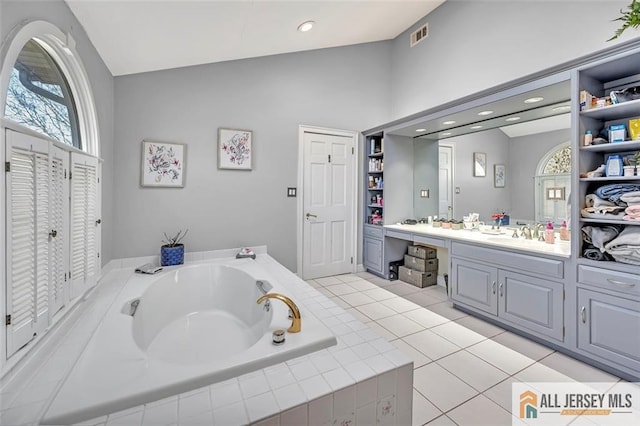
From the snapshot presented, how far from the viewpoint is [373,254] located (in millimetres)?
4051

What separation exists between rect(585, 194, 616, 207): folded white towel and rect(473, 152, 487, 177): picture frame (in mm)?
1362

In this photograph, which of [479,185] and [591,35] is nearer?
[591,35]

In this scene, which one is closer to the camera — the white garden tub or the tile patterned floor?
the white garden tub

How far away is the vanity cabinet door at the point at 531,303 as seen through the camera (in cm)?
206

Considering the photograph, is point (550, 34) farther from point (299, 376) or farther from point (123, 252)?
point (123, 252)

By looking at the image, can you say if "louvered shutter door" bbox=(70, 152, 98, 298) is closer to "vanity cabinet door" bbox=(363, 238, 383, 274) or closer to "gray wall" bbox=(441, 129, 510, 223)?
"vanity cabinet door" bbox=(363, 238, 383, 274)

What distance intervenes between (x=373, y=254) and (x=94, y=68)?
3.63m

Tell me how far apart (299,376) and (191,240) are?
2.41 m

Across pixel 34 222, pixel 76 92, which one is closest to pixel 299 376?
pixel 34 222

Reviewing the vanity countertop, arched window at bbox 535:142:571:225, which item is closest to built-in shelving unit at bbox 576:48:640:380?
the vanity countertop

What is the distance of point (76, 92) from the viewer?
203 cm

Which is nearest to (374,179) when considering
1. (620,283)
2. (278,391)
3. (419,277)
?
(419,277)

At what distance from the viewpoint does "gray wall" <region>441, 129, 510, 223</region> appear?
3113 millimetres

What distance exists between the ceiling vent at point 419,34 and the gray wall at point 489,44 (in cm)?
6
